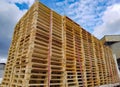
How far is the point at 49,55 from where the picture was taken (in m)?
5.57

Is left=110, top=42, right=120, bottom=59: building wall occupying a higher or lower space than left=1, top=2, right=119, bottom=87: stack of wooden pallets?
higher

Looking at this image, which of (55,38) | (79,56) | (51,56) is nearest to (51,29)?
(55,38)

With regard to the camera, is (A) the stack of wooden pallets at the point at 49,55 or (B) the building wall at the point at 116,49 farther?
(B) the building wall at the point at 116,49

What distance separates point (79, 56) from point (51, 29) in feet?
8.83

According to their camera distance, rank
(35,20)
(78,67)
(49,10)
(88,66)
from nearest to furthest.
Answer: (35,20) < (49,10) < (78,67) < (88,66)

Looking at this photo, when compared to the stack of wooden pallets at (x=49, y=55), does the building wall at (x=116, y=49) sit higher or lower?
higher

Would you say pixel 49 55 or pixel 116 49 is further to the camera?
pixel 116 49

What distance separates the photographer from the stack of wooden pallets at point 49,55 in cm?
504

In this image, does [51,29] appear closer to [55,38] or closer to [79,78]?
[55,38]

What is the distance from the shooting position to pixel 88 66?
27.2 ft

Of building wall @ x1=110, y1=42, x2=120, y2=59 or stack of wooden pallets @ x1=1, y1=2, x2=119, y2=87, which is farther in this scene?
building wall @ x1=110, y1=42, x2=120, y2=59

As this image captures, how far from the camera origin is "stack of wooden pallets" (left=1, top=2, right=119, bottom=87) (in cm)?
504

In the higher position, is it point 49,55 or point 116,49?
point 116,49

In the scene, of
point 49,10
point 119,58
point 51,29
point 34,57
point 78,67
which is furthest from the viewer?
point 119,58
